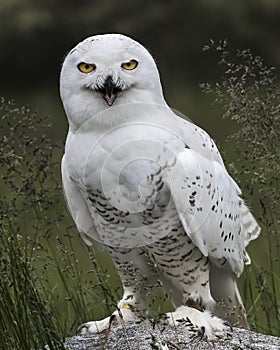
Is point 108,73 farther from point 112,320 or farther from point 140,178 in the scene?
point 112,320

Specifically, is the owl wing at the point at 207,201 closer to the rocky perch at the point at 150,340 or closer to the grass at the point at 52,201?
the grass at the point at 52,201

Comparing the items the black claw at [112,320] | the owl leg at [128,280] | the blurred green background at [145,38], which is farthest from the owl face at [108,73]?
the blurred green background at [145,38]

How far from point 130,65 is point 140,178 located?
1.25 feet

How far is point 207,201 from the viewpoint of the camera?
12.9ft

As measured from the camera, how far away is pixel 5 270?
10.7 ft

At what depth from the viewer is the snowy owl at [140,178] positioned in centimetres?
370

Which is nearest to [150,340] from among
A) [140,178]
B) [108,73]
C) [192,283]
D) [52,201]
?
[192,283]

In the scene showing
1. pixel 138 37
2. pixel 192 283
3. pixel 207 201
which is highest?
pixel 138 37

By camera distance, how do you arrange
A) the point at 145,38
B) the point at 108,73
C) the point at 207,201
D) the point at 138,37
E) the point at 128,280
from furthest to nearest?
the point at 145,38, the point at 138,37, the point at 128,280, the point at 207,201, the point at 108,73

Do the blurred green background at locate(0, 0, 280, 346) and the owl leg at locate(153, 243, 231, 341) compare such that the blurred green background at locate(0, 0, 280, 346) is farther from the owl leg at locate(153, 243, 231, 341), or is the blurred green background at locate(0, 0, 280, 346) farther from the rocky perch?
the rocky perch

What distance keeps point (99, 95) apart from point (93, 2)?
12.1 m

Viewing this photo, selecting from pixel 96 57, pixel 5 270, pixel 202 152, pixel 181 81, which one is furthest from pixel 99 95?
pixel 181 81

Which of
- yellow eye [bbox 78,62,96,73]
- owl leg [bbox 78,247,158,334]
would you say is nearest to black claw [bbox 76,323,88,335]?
owl leg [bbox 78,247,158,334]

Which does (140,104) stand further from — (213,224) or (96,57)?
(213,224)
